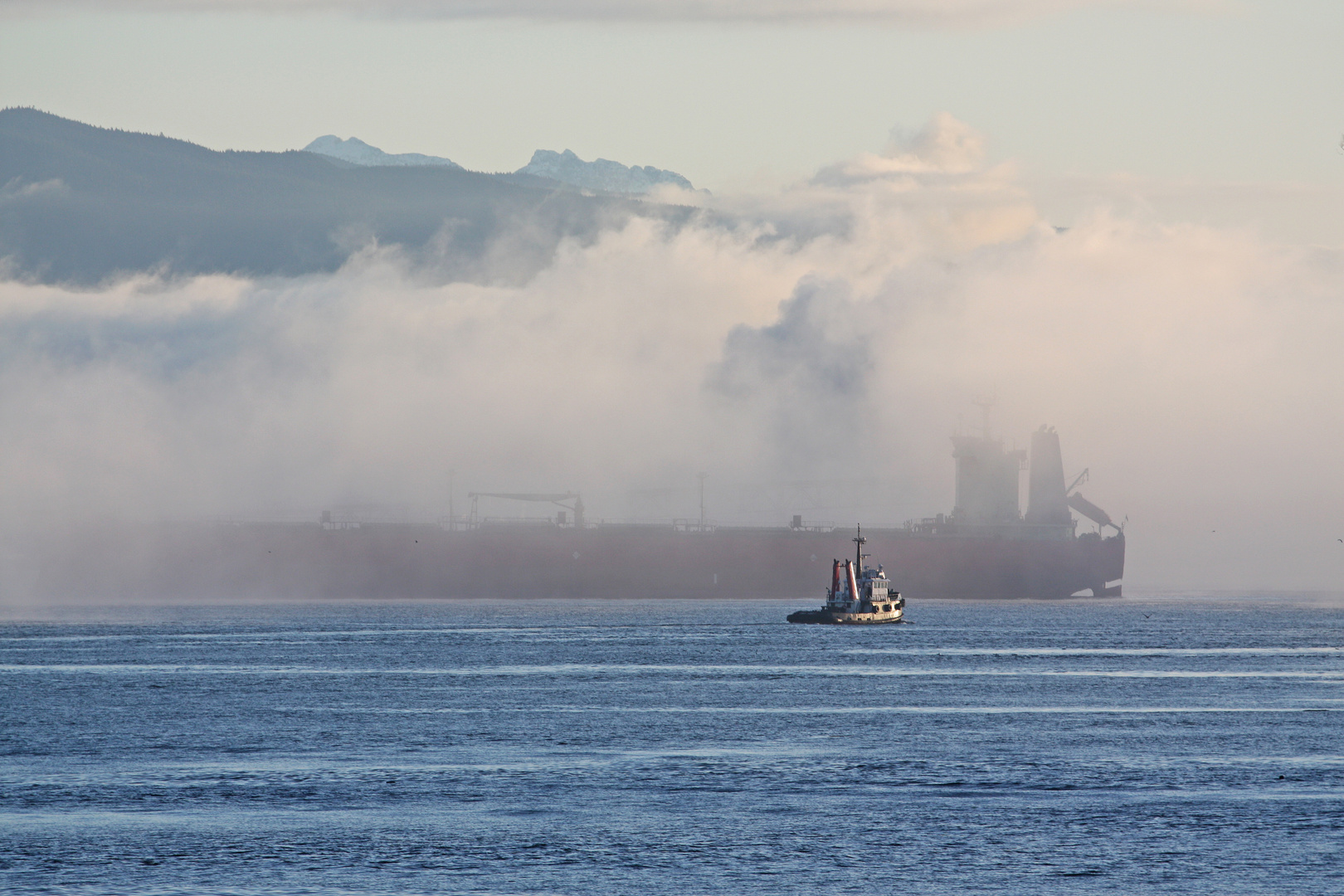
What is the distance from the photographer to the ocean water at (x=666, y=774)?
2414 centimetres

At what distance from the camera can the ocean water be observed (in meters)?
24.1

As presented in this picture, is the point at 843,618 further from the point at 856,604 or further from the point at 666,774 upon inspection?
the point at 666,774

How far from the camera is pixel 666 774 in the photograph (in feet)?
110

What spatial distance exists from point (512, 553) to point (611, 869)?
4417 inches

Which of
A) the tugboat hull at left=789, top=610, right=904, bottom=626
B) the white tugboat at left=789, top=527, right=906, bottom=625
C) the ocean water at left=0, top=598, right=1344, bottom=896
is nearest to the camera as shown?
the ocean water at left=0, top=598, right=1344, bottom=896

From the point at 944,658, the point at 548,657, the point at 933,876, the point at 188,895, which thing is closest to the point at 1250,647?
the point at 944,658

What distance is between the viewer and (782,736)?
1580 inches

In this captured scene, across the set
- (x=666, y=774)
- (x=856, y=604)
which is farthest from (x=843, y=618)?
(x=666, y=774)

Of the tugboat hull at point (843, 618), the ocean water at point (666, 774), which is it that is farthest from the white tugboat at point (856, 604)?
the ocean water at point (666, 774)

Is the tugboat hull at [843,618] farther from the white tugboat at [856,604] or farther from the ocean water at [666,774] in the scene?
the ocean water at [666,774]

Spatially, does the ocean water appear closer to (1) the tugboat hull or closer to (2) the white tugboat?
(1) the tugboat hull

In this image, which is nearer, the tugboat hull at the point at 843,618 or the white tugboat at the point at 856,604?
the tugboat hull at the point at 843,618

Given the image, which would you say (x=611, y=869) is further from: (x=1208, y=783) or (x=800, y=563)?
(x=800, y=563)

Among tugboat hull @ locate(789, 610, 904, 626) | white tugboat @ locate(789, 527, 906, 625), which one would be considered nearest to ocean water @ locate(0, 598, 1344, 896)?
tugboat hull @ locate(789, 610, 904, 626)
